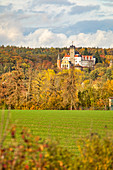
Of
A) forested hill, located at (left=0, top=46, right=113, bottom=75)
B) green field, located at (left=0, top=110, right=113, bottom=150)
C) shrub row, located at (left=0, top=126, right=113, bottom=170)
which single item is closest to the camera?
shrub row, located at (left=0, top=126, right=113, bottom=170)

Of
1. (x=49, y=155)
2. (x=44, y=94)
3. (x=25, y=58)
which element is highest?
(x=25, y=58)

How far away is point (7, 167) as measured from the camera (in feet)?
15.5

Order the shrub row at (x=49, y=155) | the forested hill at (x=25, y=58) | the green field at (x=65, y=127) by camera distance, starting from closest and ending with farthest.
→ the shrub row at (x=49, y=155) < the green field at (x=65, y=127) < the forested hill at (x=25, y=58)

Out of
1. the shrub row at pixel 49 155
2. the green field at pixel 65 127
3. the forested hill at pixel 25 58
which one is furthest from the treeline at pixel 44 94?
the forested hill at pixel 25 58

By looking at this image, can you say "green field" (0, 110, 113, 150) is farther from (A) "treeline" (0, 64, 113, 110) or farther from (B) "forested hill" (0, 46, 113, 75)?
(B) "forested hill" (0, 46, 113, 75)

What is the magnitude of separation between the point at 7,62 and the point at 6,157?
125 m

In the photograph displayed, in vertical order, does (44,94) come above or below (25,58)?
below

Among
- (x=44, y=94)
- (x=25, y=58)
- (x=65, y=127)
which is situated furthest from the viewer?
(x=25, y=58)

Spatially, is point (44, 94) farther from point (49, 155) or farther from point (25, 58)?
point (25, 58)

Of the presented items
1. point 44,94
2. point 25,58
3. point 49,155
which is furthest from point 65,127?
point 25,58

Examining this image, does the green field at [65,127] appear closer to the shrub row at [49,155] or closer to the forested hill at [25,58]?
the shrub row at [49,155]

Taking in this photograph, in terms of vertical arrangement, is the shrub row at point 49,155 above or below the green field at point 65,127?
below

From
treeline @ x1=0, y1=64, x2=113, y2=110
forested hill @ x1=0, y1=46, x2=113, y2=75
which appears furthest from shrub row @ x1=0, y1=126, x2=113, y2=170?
forested hill @ x1=0, y1=46, x2=113, y2=75

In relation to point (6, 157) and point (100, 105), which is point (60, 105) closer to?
point (100, 105)
